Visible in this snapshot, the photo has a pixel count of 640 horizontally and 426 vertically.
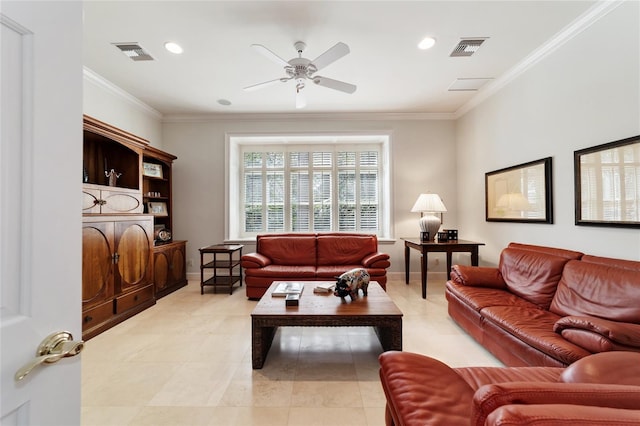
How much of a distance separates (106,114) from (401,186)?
4.53 metres

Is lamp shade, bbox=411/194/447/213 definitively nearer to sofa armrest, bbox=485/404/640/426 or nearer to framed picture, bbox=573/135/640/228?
framed picture, bbox=573/135/640/228

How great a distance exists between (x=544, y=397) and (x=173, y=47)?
374cm

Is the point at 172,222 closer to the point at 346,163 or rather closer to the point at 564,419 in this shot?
the point at 346,163

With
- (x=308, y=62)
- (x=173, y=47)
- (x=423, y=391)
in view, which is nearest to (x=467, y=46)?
(x=308, y=62)

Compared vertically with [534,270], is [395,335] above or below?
below

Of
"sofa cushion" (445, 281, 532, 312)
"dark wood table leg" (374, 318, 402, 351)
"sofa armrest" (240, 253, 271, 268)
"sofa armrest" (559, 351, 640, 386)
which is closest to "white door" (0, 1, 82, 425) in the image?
"sofa armrest" (559, 351, 640, 386)

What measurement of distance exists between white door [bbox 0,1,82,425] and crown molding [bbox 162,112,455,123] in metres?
4.27

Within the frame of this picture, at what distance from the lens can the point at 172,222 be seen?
4.79 metres

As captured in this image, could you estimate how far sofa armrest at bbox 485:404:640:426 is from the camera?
0.59m

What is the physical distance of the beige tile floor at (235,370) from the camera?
166 centimetres

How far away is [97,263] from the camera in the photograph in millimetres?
2754

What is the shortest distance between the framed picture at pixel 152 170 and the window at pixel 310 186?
1.30 meters

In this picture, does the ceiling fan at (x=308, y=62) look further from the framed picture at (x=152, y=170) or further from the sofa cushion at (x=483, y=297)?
the sofa cushion at (x=483, y=297)

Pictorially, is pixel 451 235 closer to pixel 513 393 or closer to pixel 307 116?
pixel 307 116
